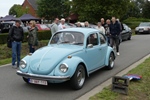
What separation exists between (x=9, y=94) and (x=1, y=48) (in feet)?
23.5

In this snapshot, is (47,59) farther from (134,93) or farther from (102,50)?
(102,50)

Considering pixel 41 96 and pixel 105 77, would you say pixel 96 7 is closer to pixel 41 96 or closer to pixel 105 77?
pixel 105 77

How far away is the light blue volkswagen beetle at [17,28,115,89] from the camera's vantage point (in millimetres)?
6008

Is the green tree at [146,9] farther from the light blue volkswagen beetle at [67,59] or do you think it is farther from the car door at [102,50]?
the light blue volkswagen beetle at [67,59]

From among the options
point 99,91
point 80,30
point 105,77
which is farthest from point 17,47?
point 99,91

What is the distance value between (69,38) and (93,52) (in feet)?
2.73

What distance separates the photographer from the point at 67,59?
6.27m

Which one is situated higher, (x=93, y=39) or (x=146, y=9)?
(x=146, y=9)

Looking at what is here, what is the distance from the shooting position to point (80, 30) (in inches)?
296

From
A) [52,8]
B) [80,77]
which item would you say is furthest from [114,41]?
[52,8]

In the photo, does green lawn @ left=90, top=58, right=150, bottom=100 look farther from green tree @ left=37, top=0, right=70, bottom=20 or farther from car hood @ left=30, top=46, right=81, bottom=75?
green tree @ left=37, top=0, right=70, bottom=20

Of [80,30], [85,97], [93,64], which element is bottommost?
[85,97]

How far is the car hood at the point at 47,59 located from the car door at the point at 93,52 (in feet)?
1.79

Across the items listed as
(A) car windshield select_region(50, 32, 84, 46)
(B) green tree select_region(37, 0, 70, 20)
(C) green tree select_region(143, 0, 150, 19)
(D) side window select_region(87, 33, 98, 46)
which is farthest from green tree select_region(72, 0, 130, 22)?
(C) green tree select_region(143, 0, 150, 19)
